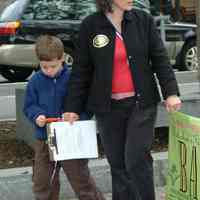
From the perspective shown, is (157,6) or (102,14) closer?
(102,14)

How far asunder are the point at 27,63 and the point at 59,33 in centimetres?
78

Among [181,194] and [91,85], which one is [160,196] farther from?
[91,85]

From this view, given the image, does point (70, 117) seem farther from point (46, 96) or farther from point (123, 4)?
point (123, 4)

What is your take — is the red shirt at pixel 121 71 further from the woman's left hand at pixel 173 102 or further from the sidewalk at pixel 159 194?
the sidewalk at pixel 159 194

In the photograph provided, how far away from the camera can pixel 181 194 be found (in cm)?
413

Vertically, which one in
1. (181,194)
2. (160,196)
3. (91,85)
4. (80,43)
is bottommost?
(160,196)

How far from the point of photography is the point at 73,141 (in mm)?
4203

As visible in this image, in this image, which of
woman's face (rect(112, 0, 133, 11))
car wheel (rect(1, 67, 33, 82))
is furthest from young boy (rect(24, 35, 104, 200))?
car wheel (rect(1, 67, 33, 82))

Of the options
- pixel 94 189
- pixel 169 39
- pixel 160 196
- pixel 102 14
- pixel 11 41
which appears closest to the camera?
pixel 102 14

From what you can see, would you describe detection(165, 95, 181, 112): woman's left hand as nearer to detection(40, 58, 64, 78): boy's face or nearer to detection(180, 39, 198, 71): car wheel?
detection(40, 58, 64, 78): boy's face

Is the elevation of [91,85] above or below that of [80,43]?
below

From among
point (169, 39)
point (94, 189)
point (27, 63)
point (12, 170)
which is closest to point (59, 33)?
point (27, 63)

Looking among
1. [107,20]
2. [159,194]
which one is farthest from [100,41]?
[159,194]

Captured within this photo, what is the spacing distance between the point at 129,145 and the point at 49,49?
0.78 m
